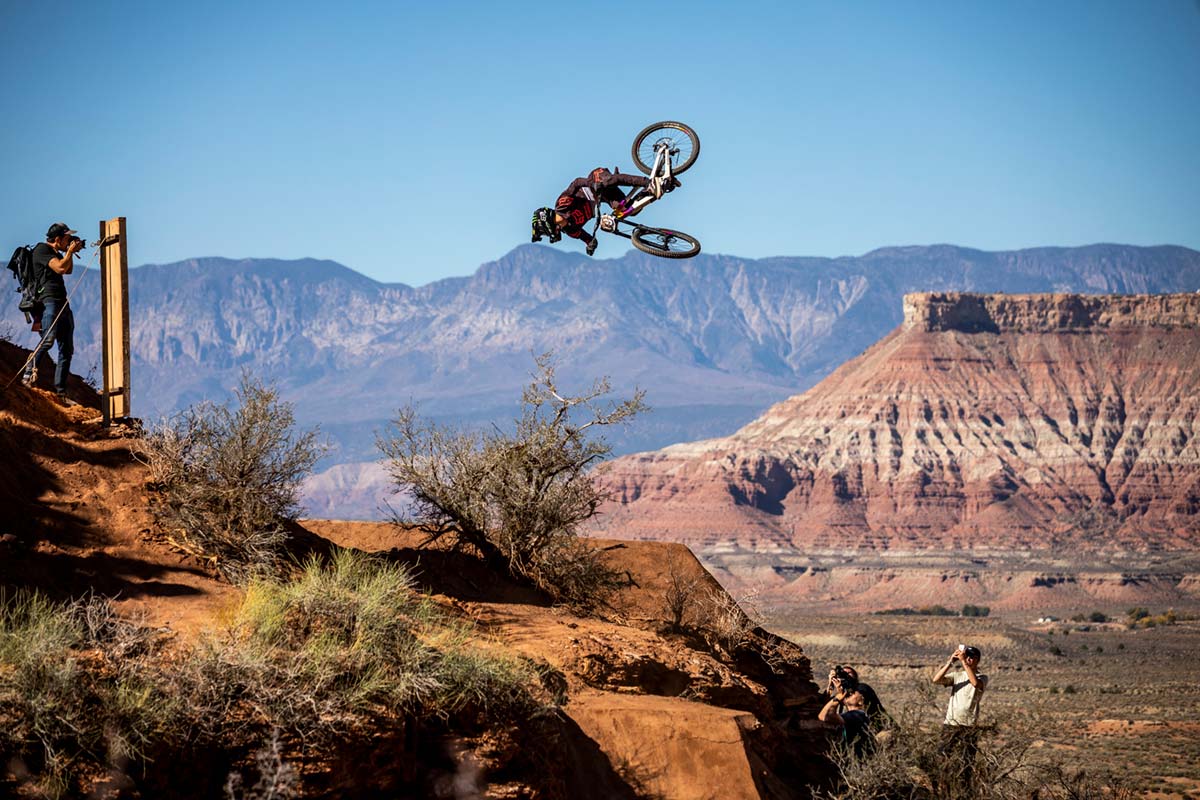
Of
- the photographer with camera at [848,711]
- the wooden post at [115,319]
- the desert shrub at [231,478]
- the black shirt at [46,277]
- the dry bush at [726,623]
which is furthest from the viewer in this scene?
the dry bush at [726,623]

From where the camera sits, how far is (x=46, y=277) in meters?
16.8

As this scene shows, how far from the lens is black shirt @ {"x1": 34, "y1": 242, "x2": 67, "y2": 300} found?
16.8 metres

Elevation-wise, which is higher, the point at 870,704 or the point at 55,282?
the point at 55,282

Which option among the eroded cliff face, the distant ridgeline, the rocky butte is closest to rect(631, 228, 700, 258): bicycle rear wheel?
the rocky butte

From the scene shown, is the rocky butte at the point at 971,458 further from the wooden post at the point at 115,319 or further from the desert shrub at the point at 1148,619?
the wooden post at the point at 115,319

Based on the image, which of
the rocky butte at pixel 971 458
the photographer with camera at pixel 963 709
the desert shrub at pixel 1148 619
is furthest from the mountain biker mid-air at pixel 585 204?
the rocky butte at pixel 971 458

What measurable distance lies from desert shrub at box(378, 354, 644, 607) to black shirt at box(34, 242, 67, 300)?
4379 millimetres

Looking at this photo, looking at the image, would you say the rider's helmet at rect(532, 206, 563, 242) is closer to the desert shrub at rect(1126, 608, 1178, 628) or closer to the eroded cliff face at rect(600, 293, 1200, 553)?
the desert shrub at rect(1126, 608, 1178, 628)

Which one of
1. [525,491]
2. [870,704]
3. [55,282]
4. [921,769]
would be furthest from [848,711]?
[55,282]

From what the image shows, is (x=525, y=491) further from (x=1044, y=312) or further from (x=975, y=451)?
(x=1044, y=312)

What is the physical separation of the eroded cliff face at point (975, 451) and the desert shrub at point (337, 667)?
126m

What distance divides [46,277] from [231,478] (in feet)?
10.6

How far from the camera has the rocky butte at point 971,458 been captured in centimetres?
13950

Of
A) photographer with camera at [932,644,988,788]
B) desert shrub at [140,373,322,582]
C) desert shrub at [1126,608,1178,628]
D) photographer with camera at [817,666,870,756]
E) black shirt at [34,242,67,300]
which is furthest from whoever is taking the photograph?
desert shrub at [1126,608,1178,628]
